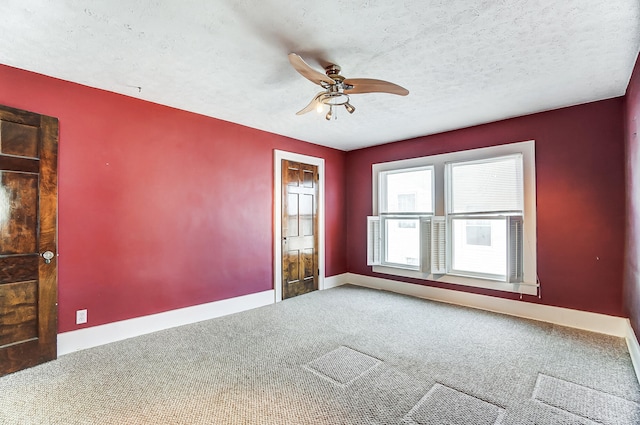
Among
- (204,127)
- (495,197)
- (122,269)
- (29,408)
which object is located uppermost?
(204,127)

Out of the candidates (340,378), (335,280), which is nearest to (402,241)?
(335,280)

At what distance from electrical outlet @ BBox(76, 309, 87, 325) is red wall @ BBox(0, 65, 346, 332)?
0.15 ft

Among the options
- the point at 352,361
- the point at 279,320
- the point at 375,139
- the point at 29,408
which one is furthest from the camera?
the point at 375,139

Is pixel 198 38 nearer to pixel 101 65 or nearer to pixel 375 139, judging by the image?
pixel 101 65

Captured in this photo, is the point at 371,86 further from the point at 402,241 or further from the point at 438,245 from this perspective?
the point at 402,241

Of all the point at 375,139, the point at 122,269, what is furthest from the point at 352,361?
the point at 375,139

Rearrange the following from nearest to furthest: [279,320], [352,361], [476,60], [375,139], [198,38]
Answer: [198,38] → [476,60] → [352,361] → [279,320] → [375,139]

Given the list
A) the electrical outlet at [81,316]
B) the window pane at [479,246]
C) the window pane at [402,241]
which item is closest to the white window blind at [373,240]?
the window pane at [402,241]

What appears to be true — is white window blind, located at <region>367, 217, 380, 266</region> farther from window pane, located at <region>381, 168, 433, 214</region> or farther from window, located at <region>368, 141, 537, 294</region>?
window pane, located at <region>381, 168, 433, 214</region>

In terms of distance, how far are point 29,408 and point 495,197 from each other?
4.87 m

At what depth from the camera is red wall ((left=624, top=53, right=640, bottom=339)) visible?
99.1 inches

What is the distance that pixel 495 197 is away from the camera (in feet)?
13.3

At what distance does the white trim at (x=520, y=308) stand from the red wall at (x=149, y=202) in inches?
86.2

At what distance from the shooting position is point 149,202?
342cm
